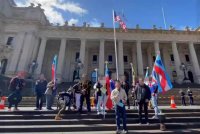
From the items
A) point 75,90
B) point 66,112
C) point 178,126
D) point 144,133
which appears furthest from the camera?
point 75,90

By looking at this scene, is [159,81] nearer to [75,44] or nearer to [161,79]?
[161,79]

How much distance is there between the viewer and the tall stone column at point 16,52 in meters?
28.0

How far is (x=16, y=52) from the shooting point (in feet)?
96.7

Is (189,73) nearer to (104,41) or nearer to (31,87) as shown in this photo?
(104,41)

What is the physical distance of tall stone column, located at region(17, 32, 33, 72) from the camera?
28016 millimetres

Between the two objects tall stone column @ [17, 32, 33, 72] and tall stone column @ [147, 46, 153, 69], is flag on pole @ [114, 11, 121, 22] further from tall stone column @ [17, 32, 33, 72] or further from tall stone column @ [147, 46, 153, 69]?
tall stone column @ [147, 46, 153, 69]

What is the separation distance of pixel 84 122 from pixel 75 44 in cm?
3007

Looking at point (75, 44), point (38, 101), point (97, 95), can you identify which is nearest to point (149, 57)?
point (75, 44)

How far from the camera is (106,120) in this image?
293 inches

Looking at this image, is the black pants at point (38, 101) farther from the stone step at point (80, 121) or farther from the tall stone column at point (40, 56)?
the tall stone column at point (40, 56)

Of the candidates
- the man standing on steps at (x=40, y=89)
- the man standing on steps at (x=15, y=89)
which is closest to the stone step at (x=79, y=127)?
the man standing on steps at (x=15, y=89)

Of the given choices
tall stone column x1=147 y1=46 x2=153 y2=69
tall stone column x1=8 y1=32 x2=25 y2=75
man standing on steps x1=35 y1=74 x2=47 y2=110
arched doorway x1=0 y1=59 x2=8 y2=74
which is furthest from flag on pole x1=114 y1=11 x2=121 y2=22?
arched doorway x1=0 y1=59 x2=8 y2=74

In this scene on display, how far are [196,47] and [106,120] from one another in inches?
1453

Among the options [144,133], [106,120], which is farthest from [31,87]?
[144,133]
